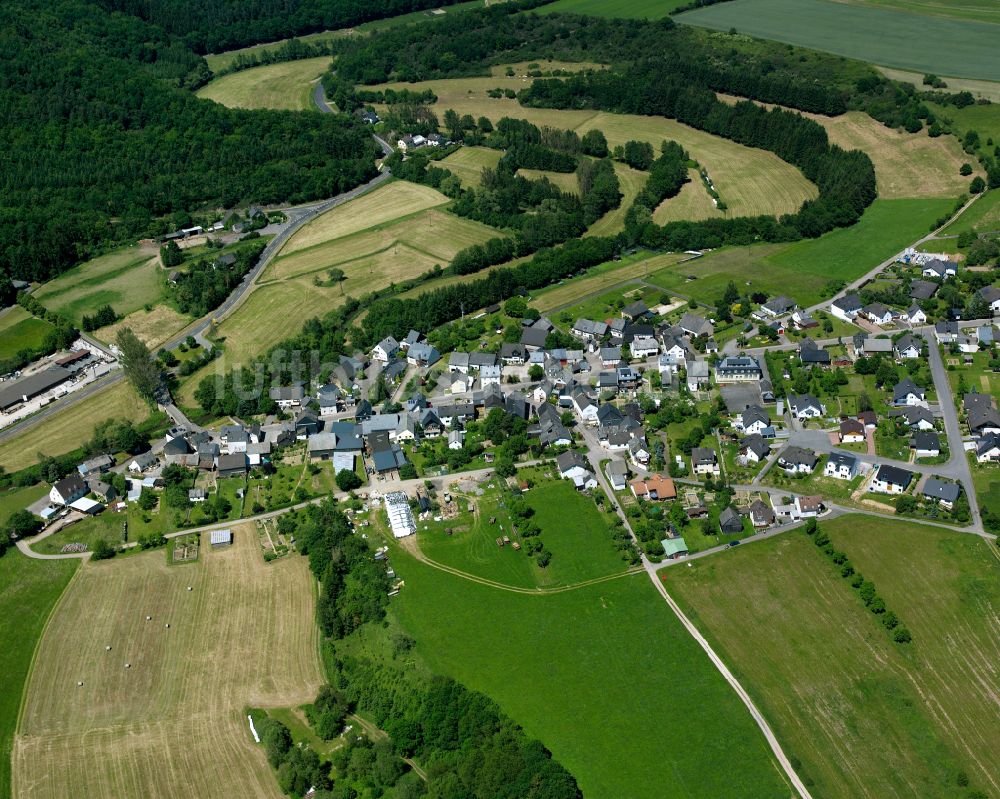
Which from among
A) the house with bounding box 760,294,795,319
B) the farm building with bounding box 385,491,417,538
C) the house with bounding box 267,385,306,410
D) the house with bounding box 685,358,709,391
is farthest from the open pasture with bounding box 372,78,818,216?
the farm building with bounding box 385,491,417,538

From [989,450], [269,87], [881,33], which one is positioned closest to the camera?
[989,450]

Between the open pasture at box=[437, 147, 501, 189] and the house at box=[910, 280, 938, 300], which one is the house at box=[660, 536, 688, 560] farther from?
the open pasture at box=[437, 147, 501, 189]

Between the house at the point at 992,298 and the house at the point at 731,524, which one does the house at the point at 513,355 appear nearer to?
the house at the point at 731,524

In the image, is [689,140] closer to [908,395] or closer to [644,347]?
[644,347]

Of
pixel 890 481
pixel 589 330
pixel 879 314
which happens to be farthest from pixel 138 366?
pixel 879 314

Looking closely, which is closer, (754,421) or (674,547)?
(674,547)

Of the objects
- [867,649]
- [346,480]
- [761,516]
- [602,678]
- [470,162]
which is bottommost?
[867,649]

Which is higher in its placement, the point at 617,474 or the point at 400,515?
the point at 400,515
